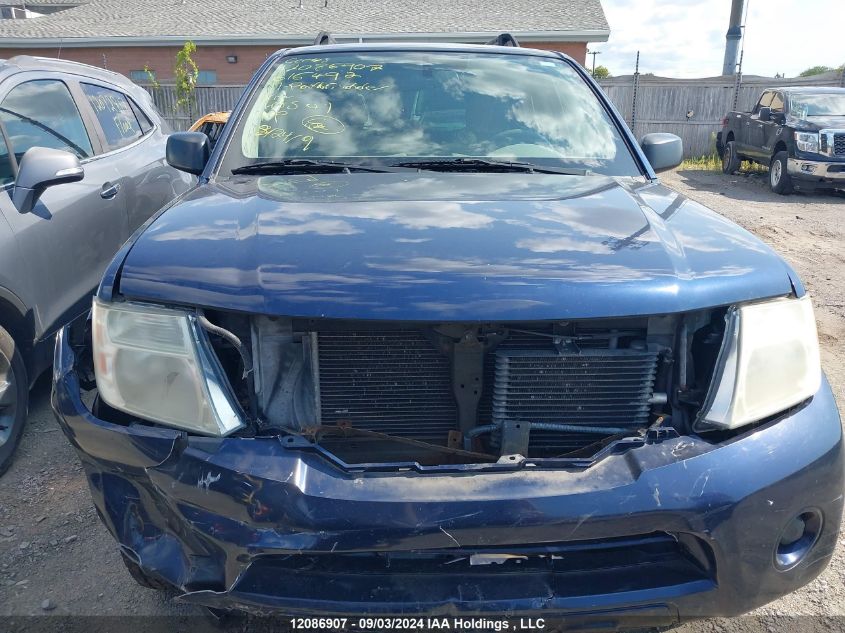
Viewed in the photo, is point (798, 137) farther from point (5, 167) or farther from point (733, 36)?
point (733, 36)

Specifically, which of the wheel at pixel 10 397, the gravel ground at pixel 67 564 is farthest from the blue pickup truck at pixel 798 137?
the wheel at pixel 10 397

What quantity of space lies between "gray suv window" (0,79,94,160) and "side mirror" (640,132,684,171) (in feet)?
10.7

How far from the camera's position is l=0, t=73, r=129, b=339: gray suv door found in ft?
11.2

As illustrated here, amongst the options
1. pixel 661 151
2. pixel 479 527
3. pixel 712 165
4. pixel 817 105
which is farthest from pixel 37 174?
pixel 712 165

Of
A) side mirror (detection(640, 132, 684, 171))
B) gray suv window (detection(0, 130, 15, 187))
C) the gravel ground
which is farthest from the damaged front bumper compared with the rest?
gray suv window (detection(0, 130, 15, 187))

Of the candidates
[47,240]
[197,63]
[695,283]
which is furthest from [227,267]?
[197,63]

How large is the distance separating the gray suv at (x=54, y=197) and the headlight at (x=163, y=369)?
1764 mm

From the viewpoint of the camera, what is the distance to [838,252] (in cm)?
770

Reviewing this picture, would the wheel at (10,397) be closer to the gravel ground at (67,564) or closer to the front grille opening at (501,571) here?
the gravel ground at (67,564)

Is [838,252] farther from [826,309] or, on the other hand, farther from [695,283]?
[695,283]

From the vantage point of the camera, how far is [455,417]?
1.92 m

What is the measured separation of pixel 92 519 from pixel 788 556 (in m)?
2.65

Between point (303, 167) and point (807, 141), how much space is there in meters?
11.4

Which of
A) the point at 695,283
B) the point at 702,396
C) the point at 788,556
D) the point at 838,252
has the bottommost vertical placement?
the point at 838,252
